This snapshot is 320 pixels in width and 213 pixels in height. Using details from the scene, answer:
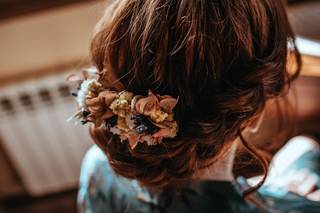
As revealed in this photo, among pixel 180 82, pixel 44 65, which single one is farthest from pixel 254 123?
pixel 44 65

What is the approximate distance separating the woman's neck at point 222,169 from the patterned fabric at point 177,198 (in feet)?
0.04

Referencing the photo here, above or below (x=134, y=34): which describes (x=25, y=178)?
below

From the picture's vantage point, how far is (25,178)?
5.78ft

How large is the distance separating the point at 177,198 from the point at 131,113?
24cm

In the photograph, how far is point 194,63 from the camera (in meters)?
0.59

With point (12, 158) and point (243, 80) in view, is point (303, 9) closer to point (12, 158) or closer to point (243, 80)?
point (243, 80)

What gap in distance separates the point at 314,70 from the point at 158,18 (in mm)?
566

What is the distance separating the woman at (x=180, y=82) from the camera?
586mm

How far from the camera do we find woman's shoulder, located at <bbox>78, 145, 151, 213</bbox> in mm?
835

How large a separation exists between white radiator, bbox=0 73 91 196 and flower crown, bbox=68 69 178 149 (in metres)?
0.77

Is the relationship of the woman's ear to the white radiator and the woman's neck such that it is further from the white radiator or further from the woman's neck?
the white radiator

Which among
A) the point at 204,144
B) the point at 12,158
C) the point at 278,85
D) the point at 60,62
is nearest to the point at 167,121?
the point at 204,144

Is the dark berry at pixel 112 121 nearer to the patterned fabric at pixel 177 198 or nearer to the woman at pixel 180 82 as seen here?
the woman at pixel 180 82

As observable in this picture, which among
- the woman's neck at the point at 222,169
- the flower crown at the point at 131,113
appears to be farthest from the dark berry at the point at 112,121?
the woman's neck at the point at 222,169
